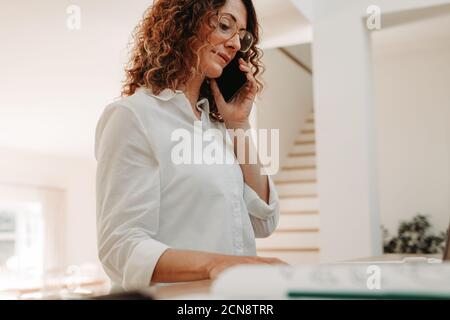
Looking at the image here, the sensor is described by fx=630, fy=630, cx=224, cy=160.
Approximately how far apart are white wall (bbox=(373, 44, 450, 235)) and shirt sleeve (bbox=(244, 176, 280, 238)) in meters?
5.51

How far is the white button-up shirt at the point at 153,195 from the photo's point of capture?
3.07 ft

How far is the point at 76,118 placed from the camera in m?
6.93

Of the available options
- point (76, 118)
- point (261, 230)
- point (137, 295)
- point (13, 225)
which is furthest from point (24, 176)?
point (137, 295)

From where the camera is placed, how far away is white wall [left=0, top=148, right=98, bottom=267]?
8953mm

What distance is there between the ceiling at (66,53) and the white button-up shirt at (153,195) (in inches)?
109

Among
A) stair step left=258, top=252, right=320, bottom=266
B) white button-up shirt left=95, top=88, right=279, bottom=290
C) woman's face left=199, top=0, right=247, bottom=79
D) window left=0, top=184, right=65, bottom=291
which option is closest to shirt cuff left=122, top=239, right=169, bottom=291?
white button-up shirt left=95, top=88, right=279, bottom=290

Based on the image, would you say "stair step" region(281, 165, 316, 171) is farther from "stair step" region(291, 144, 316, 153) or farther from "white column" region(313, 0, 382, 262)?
"white column" region(313, 0, 382, 262)

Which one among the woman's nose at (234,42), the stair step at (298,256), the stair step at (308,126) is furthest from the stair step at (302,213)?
the woman's nose at (234,42)

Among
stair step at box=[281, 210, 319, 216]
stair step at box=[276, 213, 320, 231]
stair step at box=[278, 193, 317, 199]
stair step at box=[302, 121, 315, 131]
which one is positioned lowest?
stair step at box=[276, 213, 320, 231]

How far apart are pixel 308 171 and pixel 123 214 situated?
20.8ft

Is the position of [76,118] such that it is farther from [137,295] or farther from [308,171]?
[137,295]

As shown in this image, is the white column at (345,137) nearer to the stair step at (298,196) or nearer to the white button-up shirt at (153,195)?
the stair step at (298,196)

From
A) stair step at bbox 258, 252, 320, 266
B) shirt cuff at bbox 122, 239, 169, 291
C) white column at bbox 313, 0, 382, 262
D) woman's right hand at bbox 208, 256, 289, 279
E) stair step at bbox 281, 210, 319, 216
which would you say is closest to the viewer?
woman's right hand at bbox 208, 256, 289, 279

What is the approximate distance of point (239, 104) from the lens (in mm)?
1449
